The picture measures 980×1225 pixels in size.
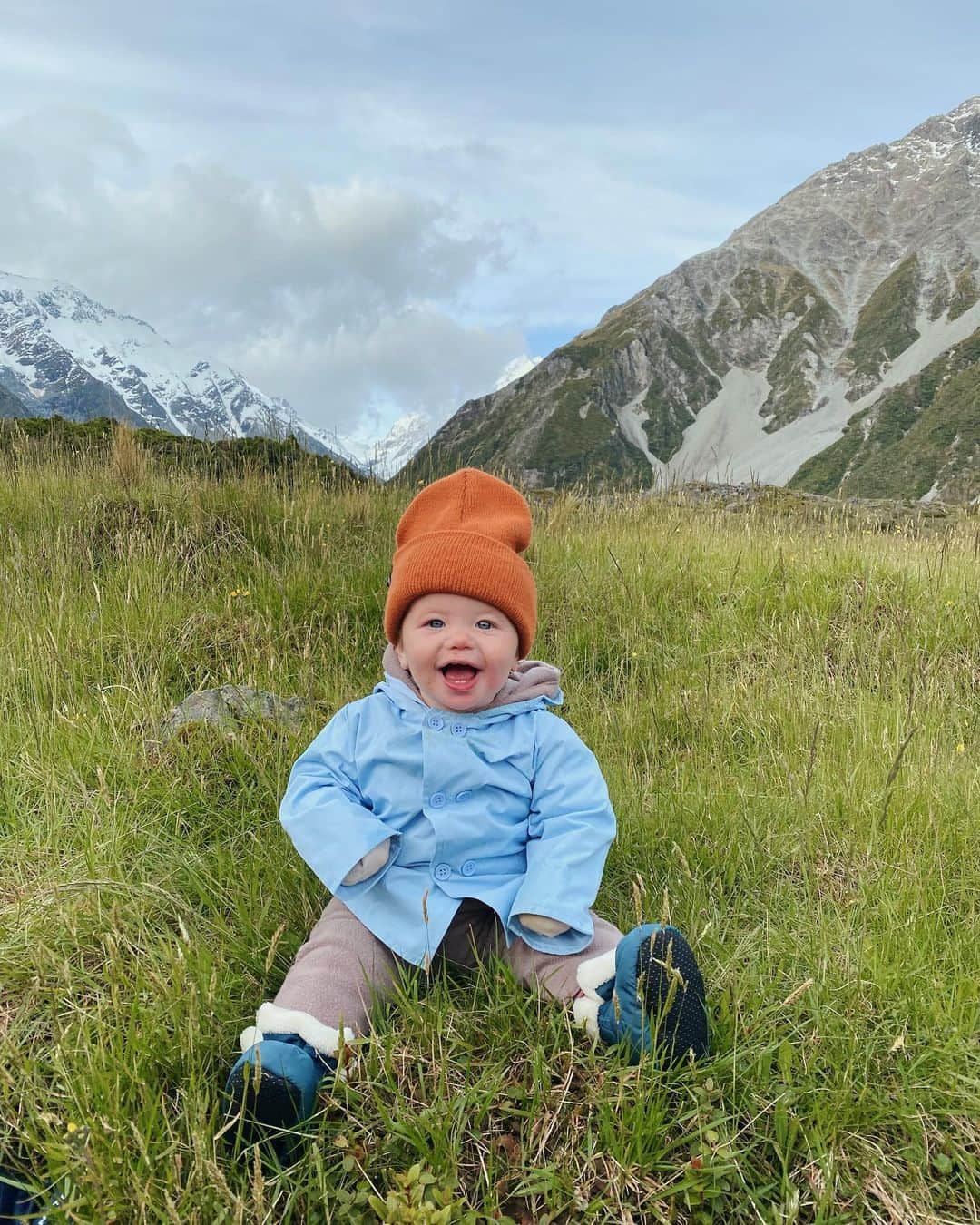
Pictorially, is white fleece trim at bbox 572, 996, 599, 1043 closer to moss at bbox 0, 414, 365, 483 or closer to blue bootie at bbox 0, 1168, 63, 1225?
blue bootie at bbox 0, 1168, 63, 1225

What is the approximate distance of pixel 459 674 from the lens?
8.13ft

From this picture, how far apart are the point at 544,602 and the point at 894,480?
478 feet

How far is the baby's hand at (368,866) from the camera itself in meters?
2.23

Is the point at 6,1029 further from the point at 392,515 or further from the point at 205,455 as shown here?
the point at 205,455

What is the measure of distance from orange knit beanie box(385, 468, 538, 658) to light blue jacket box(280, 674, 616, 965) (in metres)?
0.31

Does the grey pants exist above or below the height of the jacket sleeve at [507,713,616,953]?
below

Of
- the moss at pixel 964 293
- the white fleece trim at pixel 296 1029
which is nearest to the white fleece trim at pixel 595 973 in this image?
the white fleece trim at pixel 296 1029

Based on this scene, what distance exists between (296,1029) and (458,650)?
1110 mm

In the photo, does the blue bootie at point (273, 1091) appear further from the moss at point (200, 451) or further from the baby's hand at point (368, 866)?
the moss at point (200, 451)

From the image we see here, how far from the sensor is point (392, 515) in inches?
242

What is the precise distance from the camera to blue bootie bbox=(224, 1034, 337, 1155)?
5.52 feet

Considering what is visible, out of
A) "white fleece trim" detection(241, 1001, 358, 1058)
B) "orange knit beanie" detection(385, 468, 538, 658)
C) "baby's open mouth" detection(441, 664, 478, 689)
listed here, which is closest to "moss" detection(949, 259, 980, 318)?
"orange knit beanie" detection(385, 468, 538, 658)

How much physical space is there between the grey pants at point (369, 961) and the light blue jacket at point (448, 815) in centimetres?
5

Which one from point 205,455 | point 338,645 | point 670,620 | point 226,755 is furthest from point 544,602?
point 205,455
